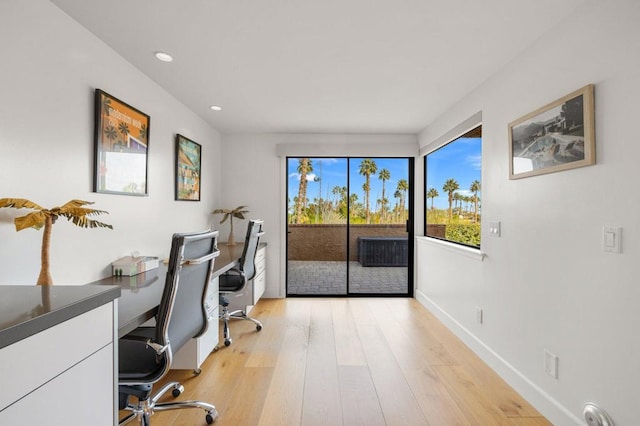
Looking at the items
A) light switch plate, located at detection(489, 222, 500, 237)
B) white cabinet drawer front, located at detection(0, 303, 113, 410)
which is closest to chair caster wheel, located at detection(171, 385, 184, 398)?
white cabinet drawer front, located at detection(0, 303, 113, 410)

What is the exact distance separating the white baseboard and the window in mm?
848

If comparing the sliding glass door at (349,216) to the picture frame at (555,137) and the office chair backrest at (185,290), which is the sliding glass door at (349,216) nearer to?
the picture frame at (555,137)

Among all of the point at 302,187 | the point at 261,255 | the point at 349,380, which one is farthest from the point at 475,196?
the point at 261,255

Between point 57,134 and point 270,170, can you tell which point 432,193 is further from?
point 57,134

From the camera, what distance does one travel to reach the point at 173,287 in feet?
5.02

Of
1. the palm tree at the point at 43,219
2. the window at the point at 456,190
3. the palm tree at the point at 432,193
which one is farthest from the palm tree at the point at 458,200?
the palm tree at the point at 43,219

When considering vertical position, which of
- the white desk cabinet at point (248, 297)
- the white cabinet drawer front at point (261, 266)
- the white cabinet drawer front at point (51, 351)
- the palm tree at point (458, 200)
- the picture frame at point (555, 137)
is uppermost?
the picture frame at point (555, 137)

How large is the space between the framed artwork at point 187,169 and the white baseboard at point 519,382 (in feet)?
10.0

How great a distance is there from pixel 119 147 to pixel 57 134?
49 centimetres

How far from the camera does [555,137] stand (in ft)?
6.05

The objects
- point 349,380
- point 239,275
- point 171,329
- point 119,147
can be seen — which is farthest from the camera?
point 239,275

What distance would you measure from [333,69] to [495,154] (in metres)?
1.45

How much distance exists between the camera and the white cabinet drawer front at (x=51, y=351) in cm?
76

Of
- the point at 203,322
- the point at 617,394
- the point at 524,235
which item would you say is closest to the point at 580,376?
the point at 617,394
